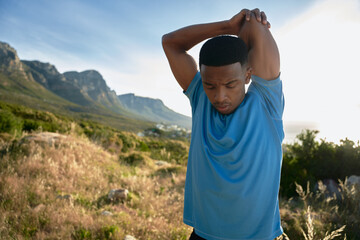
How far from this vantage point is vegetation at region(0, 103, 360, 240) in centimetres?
319

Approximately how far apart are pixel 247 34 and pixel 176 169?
771 centimetres

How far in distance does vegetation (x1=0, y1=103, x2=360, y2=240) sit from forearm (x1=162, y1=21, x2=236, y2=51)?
176 centimetres

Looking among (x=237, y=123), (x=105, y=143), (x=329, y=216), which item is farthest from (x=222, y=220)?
(x=105, y=143)

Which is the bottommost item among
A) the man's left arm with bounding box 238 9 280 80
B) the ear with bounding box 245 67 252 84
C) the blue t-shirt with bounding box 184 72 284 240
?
the blue t-shirt with bounding box 184 72 284 240

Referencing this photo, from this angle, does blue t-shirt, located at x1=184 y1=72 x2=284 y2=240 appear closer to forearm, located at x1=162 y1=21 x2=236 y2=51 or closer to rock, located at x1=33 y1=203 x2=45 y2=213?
forearm, located at x1=162 y1=21 x2=236 y2=51

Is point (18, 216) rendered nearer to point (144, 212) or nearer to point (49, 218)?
point (49, 218)

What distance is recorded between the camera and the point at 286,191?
5.91 meters

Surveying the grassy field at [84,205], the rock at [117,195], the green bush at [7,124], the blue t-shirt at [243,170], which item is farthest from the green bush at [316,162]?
the green bush at [7,124]

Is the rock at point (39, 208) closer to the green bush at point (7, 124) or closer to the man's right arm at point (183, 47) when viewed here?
the man's right arm at point (183, 47)

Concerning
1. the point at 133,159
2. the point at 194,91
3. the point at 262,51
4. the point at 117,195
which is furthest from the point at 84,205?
the point at 133,159

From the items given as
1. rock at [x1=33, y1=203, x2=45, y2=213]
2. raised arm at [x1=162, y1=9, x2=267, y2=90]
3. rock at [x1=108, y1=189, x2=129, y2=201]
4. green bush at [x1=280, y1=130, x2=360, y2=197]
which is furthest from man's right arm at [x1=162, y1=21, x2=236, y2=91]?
green bush at [x1=280, y1=130, x2=360, y2=197]

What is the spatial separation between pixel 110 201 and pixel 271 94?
4.29 metres

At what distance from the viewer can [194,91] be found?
5.34ft

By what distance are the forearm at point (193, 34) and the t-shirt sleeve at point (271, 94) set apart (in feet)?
1.48
